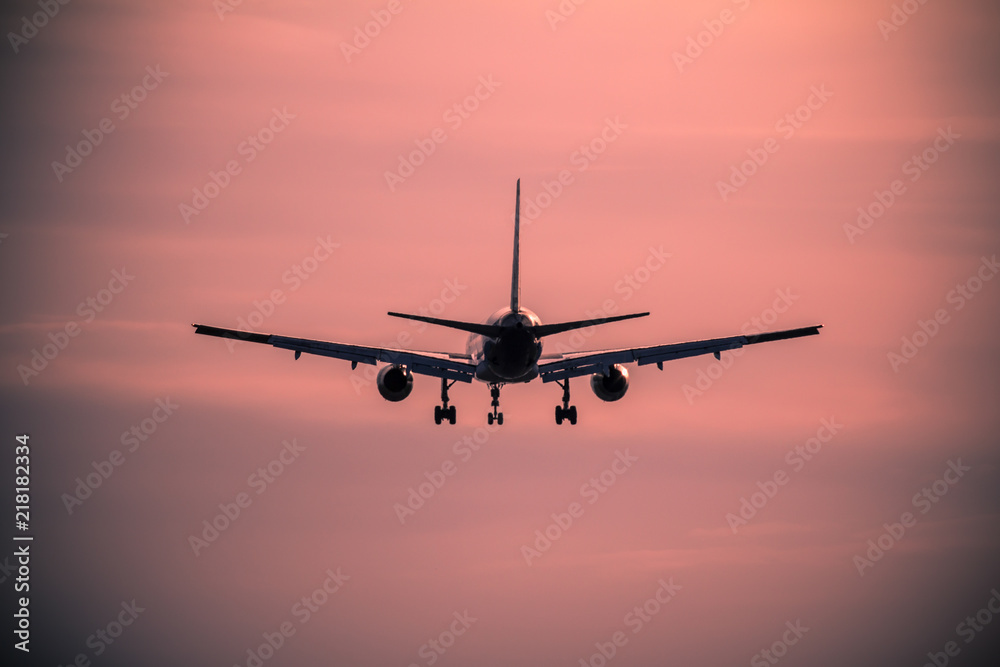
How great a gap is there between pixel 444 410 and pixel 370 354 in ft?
27.9

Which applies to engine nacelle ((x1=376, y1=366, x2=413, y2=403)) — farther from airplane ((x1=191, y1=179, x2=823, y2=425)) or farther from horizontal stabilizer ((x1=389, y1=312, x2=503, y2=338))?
horizontal stabilizer ((x1=389, y1=312, x2=503, y2=338))

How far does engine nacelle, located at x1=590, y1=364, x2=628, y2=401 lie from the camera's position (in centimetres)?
9375

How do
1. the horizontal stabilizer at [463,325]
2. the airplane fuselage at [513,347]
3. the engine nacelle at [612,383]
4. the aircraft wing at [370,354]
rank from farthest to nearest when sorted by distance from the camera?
the engine nacelle at [612,383], the aircraft wing at [370,354], the airplane fuselage at [513,347], the horizontal stabilizer at [463,325]

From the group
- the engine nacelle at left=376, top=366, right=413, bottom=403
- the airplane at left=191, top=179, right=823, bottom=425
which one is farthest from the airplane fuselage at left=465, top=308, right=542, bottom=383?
the engine nacelle at left=376, top=366, right=413, bottom=403

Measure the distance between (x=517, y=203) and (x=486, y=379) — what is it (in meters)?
20.7

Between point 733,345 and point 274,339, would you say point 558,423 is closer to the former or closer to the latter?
point 733,345

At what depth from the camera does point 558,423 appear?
313 ft

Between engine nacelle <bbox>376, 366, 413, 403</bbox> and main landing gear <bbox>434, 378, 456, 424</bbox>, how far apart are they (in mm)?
3012

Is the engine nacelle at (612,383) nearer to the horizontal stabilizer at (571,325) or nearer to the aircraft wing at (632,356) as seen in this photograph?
the aircraft wing at (632,356)

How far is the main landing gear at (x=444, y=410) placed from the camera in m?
95.2

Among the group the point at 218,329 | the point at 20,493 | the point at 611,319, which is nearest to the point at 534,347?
the point at 611,319

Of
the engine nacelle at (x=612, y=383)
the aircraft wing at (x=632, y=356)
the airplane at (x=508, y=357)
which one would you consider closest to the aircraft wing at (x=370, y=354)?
the airplane at (x=508, y=357)

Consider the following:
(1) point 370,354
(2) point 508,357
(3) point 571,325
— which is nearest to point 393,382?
(1) point 370,354

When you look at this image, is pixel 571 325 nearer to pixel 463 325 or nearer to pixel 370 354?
pixel 463 325
